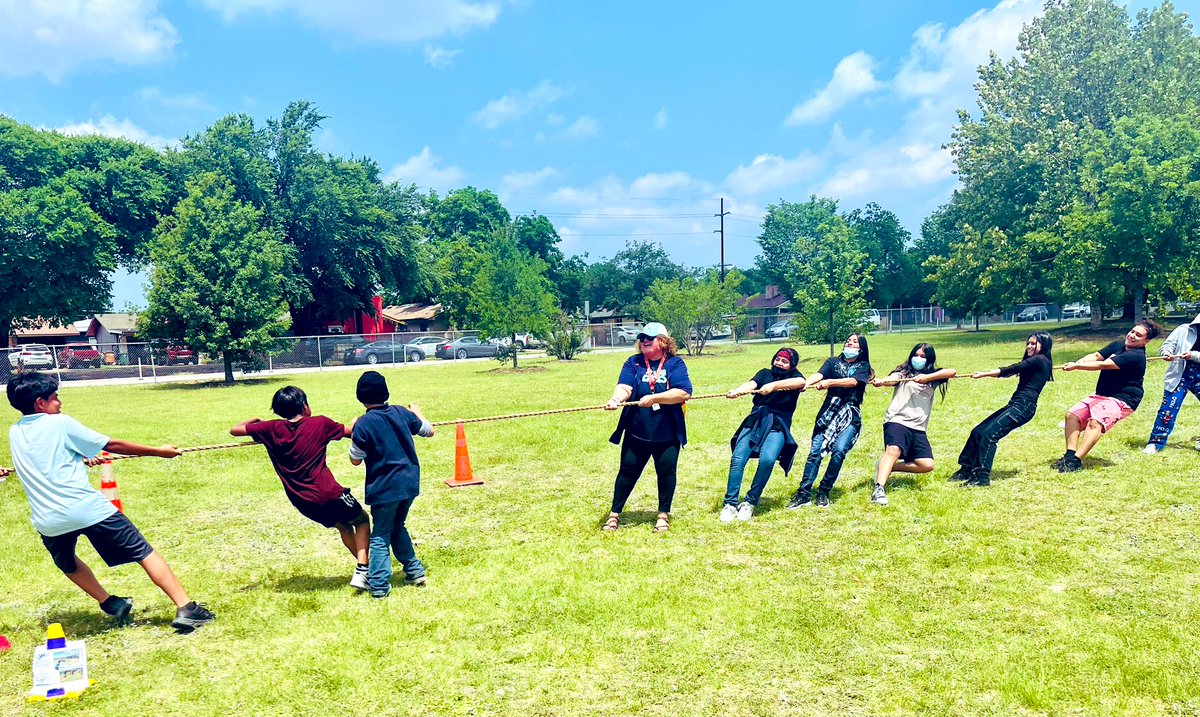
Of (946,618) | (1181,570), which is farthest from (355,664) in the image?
(1181,570)

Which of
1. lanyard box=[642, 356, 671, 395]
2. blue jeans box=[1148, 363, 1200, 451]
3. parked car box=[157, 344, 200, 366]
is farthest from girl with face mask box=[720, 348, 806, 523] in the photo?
parked car box=[157, 344, 200, 366]

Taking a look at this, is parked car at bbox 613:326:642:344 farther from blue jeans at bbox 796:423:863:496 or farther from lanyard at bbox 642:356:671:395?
lanyard at bbox 642:356:671:395

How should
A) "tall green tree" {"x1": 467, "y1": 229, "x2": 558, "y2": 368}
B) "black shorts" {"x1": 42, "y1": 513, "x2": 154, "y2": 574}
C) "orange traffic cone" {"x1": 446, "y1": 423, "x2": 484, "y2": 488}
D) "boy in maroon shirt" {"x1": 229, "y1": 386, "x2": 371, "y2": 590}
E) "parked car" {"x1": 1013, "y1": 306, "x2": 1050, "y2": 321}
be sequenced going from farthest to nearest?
"parked car" {"x1": 1013, "y1": 306, "x2": 1050, "y2": 321}, "tall green tree" {"x1": 467, "y1": 229, "x2": 558, "y2": 368}, "orange traffic cone" {"x1": 446, "y1": 423, "x2": 484, "y2": 488}, "boy in maroon shirt" {"x1": 229, "y1": 386, "x2": 371, "y2": 590}, "black shorts" {"x1": 42, "y1": 513, "x2": 154, "y2": 574}

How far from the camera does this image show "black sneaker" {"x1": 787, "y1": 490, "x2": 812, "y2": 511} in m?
7.77

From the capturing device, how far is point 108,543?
16.6 ft

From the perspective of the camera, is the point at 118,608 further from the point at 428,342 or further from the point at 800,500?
the point at 428,342

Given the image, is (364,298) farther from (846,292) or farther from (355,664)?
(355,664)

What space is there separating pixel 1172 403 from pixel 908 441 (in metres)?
4.12

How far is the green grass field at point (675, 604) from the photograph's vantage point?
4.14m

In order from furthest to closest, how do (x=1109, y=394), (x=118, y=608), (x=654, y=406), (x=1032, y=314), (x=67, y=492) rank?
1. (x=1032, y=314)
2. (x=1109, y=394)
3. (x=654, y=406)
4. (x=118, y=608)
5. (x=67, y=492)

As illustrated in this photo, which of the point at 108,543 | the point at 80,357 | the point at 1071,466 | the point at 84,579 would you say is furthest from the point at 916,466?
the point at 80,357

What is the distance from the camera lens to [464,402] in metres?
19.5

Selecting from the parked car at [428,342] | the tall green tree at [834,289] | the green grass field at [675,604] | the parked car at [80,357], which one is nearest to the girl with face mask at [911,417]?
the green grass field at [675,604]

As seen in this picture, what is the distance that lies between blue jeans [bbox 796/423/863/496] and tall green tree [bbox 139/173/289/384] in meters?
26.4
